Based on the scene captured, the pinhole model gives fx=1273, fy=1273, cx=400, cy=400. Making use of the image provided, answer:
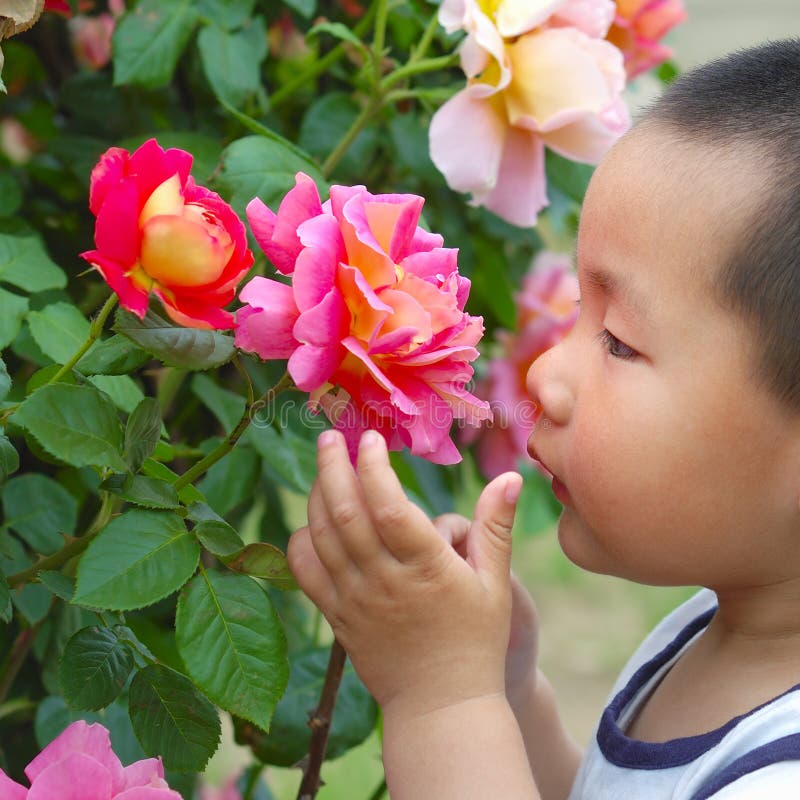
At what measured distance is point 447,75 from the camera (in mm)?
1288

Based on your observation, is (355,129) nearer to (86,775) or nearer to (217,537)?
(217,537)

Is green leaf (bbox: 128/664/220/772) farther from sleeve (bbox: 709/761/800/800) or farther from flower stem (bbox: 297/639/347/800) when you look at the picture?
sleeve (bbox: 709/761/800/800)

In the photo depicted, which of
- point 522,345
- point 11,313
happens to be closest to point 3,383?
point 11,313

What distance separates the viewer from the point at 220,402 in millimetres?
1062

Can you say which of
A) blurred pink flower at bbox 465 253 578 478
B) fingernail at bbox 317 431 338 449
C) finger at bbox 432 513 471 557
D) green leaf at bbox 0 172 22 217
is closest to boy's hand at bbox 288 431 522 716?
fingernail at bbox 317 431 338 449

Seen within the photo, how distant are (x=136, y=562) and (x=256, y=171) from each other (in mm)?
375

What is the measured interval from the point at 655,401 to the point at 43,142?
709mm

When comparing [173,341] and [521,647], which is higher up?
[173,341]

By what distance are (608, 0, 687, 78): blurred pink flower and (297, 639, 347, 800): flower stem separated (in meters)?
0.73

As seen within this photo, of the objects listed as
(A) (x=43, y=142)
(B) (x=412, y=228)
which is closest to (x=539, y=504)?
(A) (x=43, y=142)

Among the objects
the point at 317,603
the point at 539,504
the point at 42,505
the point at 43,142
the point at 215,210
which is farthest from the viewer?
the point at 539,504

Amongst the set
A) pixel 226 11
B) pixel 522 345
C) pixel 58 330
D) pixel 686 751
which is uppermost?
pixel 226 11

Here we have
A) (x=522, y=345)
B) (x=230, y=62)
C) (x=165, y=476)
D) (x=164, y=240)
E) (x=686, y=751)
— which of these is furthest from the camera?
(x=522, y=345)

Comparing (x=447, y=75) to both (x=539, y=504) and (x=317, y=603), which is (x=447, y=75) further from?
(x=317, y=603)
